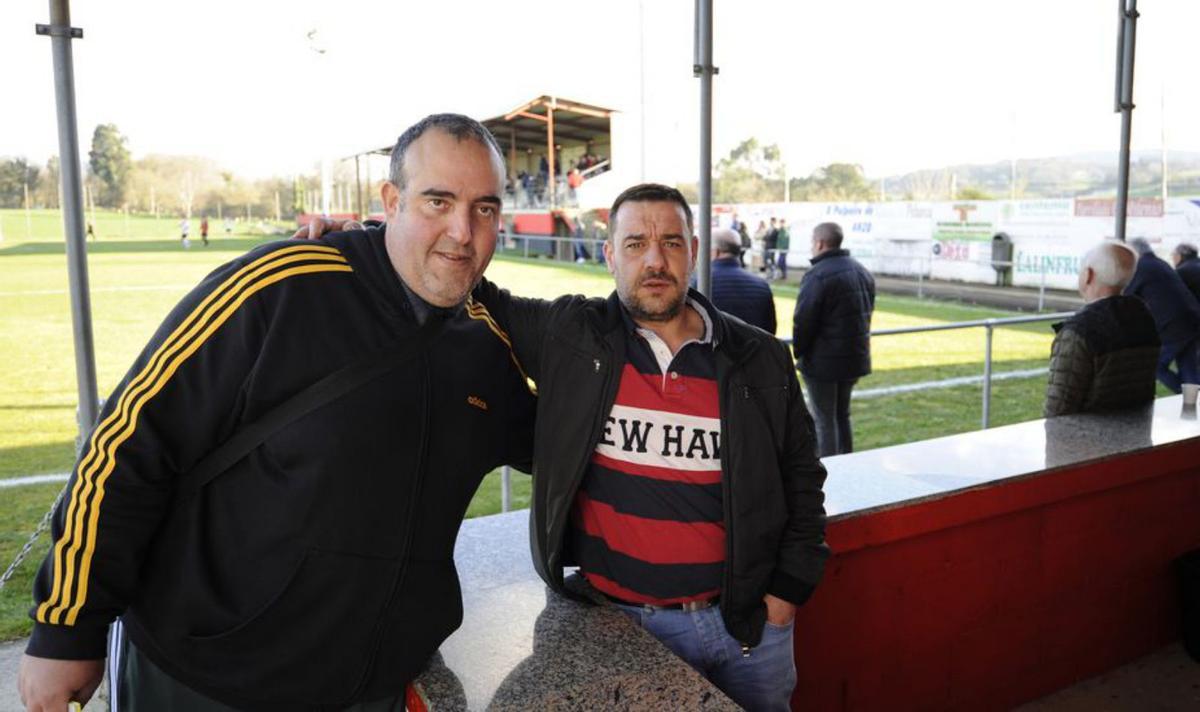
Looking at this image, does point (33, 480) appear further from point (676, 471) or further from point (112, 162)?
point (112, 162)

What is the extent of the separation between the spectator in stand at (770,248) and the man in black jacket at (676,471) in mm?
21626

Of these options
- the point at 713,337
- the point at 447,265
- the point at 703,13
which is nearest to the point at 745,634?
the point at 713,337

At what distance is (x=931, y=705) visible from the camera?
9.52 ft

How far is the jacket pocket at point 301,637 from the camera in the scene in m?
1.47

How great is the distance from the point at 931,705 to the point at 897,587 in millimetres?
499

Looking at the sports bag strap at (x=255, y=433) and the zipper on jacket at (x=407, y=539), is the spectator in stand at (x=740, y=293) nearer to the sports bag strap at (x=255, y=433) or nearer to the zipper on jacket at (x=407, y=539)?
the zipper on jacket at (x=407, y=539)

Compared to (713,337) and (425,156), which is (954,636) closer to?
(713,337)

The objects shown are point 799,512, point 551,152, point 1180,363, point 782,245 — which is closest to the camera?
point 799,512

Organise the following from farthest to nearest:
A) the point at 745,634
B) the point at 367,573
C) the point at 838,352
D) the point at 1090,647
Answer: the point at 838,352
the point at 1090,647
the point at 745,634
the point at 367,573

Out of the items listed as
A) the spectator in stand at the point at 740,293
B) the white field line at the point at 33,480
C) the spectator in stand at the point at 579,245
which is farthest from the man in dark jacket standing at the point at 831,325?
the spectator in stand at the point at 579,245

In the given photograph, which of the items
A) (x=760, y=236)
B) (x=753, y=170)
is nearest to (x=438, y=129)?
(x=760, y=236)

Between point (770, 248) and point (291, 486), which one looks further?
point (770, 248)

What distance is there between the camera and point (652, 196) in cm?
215

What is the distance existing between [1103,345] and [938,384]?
20.4ft
